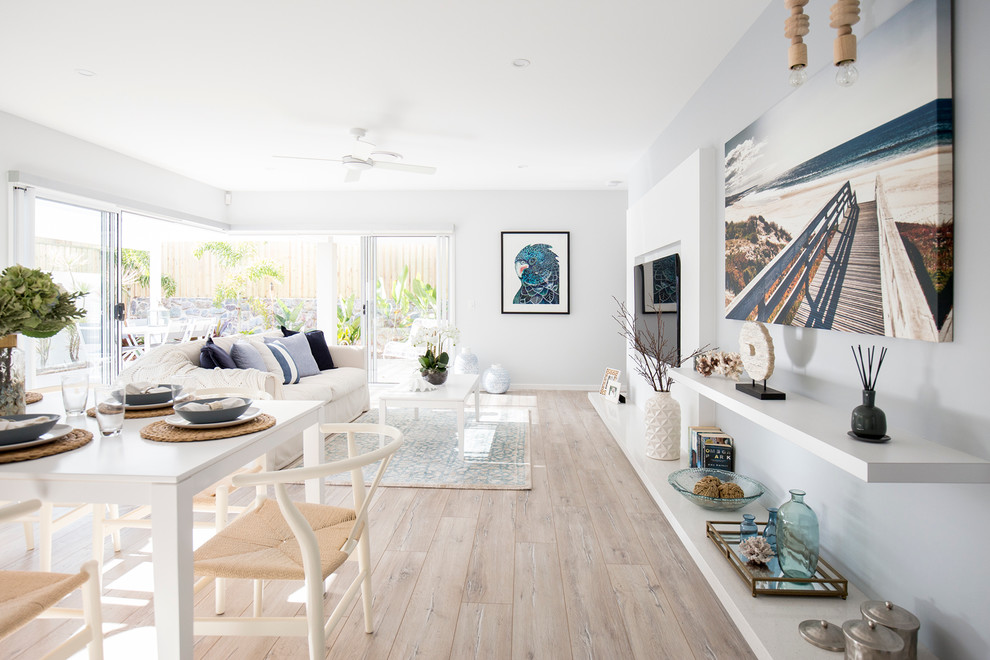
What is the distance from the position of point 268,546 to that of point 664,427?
221 centimetres

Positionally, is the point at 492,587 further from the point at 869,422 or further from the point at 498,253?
the point at 498,253

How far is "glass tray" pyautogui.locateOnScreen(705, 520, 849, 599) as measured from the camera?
1703mm

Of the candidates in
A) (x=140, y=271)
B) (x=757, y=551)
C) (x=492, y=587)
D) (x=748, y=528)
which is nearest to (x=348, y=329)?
(x=140, y=271)

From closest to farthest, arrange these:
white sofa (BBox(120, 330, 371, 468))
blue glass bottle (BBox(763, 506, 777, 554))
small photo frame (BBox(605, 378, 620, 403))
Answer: blue glass bottle (BBox(763, 506, 777, 554)) → white sofa (BBox(120, 330, 371, 468)) → small photo frame (BBox(605, 378, 620, 403))

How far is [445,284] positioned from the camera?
6.77 meters

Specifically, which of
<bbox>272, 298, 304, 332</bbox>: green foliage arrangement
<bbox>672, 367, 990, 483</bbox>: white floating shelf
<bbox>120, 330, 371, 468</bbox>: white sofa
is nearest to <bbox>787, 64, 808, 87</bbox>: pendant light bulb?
<bbox>672, 367, 990, 483</bbox>: white floating shelf

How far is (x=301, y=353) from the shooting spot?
15.7ft

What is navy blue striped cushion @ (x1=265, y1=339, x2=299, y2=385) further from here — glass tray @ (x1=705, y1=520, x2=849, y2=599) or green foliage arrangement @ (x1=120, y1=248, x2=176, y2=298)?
green foliage arrangement @ (x1=120, y1=248, x2=176, y2=298)

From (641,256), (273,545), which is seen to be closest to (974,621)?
(273,545)

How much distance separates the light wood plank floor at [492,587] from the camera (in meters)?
1.80

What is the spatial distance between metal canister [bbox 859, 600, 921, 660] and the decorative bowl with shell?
0.79 meters

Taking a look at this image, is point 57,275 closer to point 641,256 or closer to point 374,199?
point 374,199

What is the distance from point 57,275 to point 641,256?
15.9ft

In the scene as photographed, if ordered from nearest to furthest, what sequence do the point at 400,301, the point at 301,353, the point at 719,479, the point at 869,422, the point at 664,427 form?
the point at 869,422 → the point at 719,479 → the point at 664,427 → the point at 301,353 → the point at 400,301
